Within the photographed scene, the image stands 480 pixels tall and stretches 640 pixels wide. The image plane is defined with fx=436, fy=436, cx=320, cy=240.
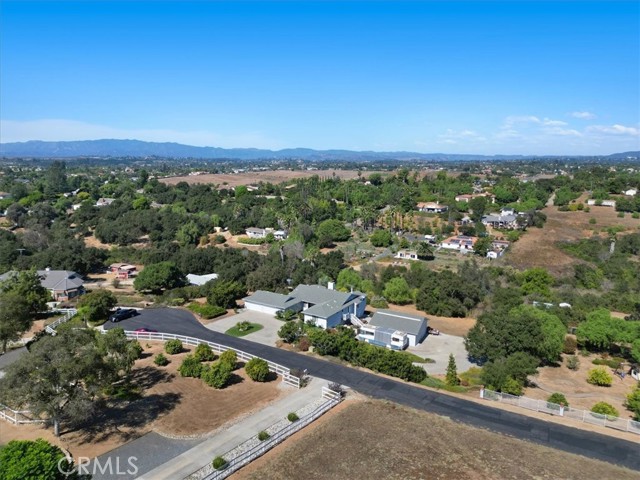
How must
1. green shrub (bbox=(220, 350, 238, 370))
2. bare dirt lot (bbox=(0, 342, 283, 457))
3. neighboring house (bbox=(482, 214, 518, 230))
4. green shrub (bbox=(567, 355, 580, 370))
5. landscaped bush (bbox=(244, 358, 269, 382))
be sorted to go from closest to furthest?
bare dirt lot (bbox=(0, 342, 283, 457)) < landscaped bush (bbox=(244, 358, 269, 382)) < green shrub (bbox=(220, 350, 238, 370)) < green shrub (bbox=(567, 355, 580, 370)) < neighboring house (bbox=(482, 214, 518, 230))

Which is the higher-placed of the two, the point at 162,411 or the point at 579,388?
the point at 162,411

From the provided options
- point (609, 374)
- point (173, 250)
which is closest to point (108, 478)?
point (609, 374)

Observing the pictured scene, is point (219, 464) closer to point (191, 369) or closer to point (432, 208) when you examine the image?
point (191, 369)

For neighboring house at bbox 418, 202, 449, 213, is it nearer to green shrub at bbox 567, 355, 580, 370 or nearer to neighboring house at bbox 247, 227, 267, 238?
neighboring house at bbox 247, 227, 267, 238

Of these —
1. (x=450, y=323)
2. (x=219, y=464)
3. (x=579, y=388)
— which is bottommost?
(x=450, y=323)

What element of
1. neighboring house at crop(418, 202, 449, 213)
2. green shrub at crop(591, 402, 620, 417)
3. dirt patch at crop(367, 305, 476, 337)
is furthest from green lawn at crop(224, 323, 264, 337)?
neighboring house at crop(418, 202, 449, 213)

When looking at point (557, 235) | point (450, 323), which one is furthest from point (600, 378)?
point (557, 235)

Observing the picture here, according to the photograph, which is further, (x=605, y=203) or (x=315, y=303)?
(x=605, y=203)
